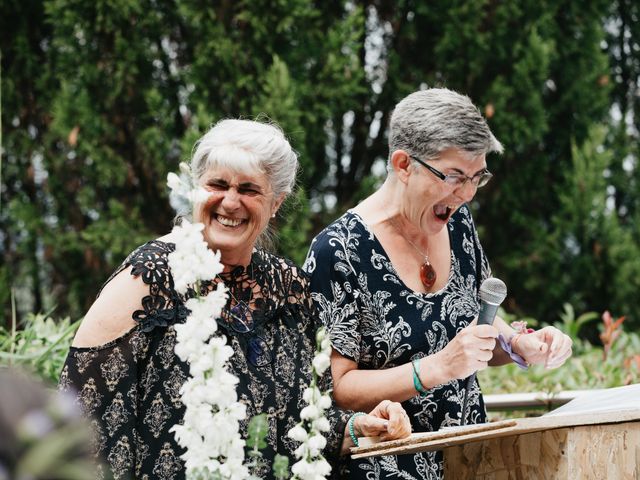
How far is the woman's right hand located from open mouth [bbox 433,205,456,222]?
0.45m

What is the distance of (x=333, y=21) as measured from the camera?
6.65 m

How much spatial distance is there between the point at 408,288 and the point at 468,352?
1.23 feet

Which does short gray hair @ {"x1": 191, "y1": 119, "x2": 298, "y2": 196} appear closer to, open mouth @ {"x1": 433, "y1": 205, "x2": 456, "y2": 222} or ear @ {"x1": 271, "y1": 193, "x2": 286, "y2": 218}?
ear @ {"x1": 271, "y1": 193, "x2": 286, "y2": 218}

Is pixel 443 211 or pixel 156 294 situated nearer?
pixel 156 294

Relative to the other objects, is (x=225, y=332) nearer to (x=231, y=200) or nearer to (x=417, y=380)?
(x=231, y=200)

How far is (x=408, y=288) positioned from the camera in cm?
263

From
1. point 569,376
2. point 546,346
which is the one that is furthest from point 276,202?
point 569,376

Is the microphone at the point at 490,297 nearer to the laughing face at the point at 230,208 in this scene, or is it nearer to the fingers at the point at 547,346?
the fingers at the point at 547,346

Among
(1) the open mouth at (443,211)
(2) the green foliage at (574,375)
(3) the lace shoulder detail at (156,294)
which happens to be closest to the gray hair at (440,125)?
(1) the open mouth at (443,211)

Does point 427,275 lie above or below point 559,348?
above

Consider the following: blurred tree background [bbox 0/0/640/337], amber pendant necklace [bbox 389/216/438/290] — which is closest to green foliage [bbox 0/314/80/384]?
amber pendant necklace [bbox 389/216/438/290]

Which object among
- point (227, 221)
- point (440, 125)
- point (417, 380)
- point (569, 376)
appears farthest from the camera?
point (569, 376)

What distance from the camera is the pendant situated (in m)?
2.69

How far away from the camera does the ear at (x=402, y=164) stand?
263 centimetres
